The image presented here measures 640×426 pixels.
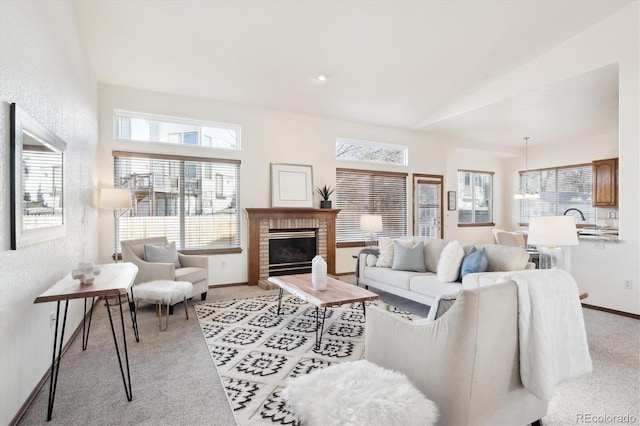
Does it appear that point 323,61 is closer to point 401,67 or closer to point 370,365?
point 401,67

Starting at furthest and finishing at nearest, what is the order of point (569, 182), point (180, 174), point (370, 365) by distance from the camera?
point (569, 182) → point (180, 174) → point (370, 365)

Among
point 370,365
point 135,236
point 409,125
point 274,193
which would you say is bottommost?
point 370,365

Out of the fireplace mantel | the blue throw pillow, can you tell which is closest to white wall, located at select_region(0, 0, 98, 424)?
the fireplace mantel

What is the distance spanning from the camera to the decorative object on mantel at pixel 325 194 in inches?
248

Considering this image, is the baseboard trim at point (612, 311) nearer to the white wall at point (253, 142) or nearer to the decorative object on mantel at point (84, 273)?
the white wall at point (253, 142)

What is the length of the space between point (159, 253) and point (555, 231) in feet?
14.5

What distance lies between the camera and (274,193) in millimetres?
5945

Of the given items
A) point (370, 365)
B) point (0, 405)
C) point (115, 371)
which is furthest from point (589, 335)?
point (0, 405)

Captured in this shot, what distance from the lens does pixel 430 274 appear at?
4.31m

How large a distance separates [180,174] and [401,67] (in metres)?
3.73

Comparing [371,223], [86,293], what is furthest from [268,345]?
[371,223]

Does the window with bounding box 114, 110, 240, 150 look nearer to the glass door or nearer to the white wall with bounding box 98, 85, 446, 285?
the white wall with bounding box 98, 85, 446, 285

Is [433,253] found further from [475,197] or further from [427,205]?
[475,197]

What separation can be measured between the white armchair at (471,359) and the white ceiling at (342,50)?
3534mm
